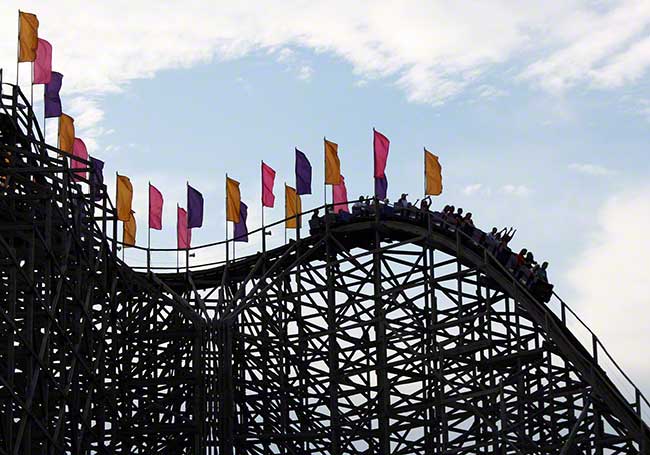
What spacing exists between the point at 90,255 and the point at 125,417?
805cm

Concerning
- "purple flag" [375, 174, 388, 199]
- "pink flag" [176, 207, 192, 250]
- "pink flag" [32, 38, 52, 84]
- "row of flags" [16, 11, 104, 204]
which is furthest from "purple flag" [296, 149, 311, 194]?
"pink flag" [32, 38, 52, 84]

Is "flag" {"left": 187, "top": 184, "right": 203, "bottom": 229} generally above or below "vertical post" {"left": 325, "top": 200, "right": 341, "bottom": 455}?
above

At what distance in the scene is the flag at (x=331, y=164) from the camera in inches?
1625

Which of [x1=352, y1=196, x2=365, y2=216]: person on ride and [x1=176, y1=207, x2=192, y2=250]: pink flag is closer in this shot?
[x1=352, y1=196, x2=365, y2=216]: person on ride

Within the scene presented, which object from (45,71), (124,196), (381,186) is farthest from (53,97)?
(381,186)

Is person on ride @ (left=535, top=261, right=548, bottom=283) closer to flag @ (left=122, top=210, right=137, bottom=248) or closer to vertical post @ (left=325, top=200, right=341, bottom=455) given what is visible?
vertical post @ (left=325, top=200, right=341, bottom=455)

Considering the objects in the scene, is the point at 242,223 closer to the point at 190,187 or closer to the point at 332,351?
the point at 190,187

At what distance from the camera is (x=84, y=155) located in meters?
38.3

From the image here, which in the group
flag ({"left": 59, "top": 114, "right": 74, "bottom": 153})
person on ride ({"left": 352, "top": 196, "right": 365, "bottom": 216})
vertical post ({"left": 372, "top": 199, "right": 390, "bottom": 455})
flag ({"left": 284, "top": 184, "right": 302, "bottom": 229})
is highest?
flag ({"left": 284, "top": 184, "right": 302, "bottom": 229})

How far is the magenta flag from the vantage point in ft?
134

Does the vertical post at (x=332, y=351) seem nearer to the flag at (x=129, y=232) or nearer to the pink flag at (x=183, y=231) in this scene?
the pink flag at (x=183, y=231)

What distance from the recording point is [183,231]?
147ft

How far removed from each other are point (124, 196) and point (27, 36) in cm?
872

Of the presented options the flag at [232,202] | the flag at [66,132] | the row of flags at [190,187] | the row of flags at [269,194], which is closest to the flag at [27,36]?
the row of flags at [190,187]
